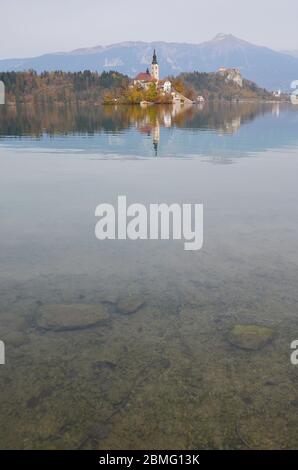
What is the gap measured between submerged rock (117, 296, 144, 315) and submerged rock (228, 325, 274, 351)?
280 centimetres

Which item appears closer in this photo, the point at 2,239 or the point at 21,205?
the point at 2,239

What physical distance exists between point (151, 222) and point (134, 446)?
521 inches

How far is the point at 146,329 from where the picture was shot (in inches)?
431

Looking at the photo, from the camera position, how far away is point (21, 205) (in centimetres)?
2258

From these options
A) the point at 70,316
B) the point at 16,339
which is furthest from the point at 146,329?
the point at 16,339

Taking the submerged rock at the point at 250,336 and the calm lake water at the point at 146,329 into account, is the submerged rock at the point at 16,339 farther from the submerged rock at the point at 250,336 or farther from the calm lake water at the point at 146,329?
the submerged rock at the point at 250,336

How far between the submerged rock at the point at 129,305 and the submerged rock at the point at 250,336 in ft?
9.19

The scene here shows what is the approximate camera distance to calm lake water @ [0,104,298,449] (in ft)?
25.5

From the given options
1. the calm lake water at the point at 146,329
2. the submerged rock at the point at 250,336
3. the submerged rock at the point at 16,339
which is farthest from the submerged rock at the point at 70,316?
the submerged rock at the point at 250,336

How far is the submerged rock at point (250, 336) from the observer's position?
10.2 meters

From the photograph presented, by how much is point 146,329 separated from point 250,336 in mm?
2685

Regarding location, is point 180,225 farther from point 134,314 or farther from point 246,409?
point 246,409
